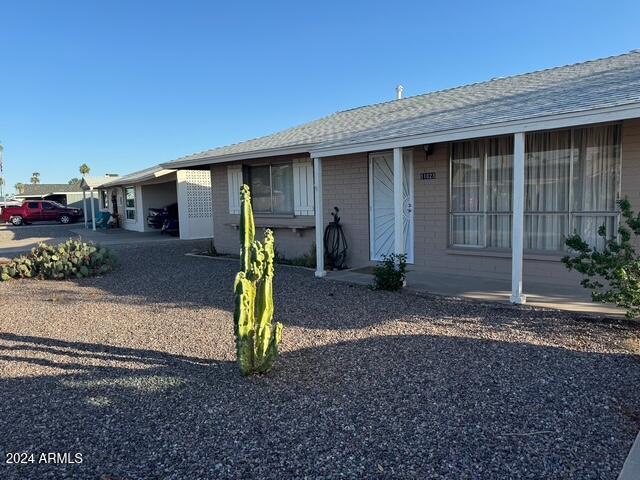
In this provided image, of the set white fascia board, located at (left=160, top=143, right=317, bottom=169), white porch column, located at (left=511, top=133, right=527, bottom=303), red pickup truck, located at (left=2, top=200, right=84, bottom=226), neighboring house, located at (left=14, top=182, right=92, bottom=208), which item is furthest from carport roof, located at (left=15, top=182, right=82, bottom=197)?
white porch column, located at (left=511, top=133, right=527, bottom=303)

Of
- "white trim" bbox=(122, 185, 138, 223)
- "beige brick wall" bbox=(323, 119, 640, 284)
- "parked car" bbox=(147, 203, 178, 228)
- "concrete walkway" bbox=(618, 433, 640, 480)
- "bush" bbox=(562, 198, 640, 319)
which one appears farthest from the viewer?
"white trim" bbox=(122, 185, 138, 223)

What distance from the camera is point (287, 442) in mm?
3311

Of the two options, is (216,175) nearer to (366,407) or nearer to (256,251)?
(256,251)

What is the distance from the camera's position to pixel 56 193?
165 feet

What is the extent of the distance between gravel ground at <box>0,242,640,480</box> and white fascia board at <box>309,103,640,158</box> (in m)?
2.41

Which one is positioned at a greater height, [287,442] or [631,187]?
[631,187]

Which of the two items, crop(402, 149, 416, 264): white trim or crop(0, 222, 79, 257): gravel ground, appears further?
crop(0, 222, 79, 257): gravel ground

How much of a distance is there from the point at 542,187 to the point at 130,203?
2514 centimetres

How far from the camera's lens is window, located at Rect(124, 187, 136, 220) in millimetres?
27516

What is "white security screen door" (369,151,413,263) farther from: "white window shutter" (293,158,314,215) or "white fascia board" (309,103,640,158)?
"white window shutter" (293,158,314,215)

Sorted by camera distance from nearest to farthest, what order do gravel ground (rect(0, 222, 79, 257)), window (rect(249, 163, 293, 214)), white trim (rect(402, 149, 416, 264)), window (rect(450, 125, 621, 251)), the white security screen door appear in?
window (rect(450, 125, 621, 251)) < white trim (rect(402, 149, 416, 264)) < the white security screen door < window (rect(249, 163, 293, 214)) < gravel ground (rect(0, 222, 79, 257))

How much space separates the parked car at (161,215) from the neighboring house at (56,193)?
2797cm

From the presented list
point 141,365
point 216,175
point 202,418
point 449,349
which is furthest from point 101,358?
point 216,175

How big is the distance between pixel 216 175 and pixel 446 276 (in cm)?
817
